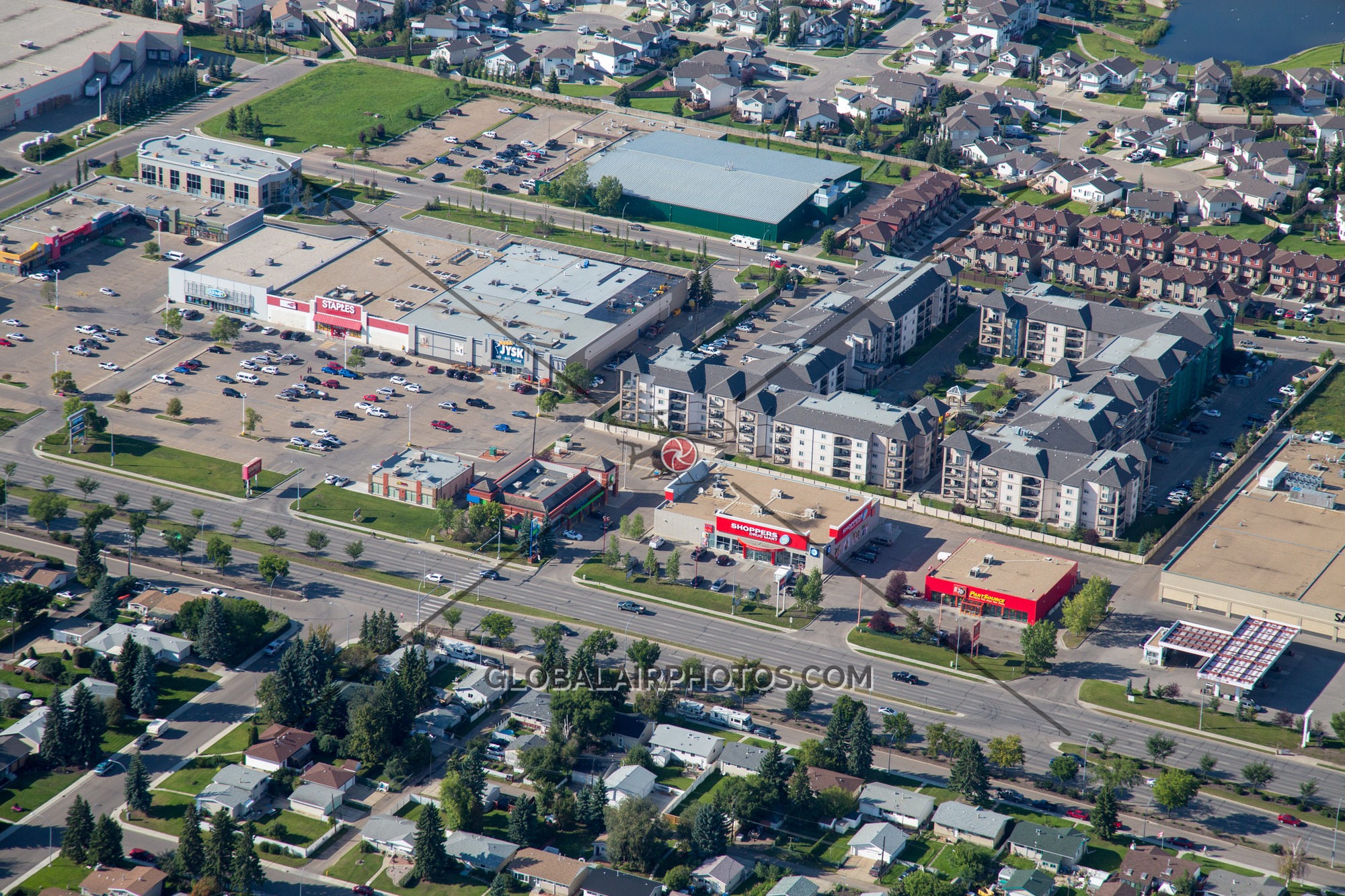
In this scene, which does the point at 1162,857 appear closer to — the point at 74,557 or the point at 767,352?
the point at 767,352

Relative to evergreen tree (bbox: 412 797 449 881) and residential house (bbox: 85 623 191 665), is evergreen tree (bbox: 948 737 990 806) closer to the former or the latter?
evergreen tree (bbox: 412 797 449 881)

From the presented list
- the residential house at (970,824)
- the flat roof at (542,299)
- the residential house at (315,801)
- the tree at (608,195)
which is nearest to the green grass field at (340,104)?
the tree at (608,195)

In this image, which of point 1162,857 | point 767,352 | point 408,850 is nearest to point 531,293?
point 767,352

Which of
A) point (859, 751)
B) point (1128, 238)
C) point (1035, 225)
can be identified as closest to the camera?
point (859, 751)

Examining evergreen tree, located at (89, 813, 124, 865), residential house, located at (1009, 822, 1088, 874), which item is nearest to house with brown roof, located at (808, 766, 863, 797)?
residential house, located at (1009, 822, 1088, 874)

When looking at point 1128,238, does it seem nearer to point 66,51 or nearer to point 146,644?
point 146,644

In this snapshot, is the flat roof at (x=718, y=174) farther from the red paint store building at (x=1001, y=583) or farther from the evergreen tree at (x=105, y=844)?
the evergreen tree at (x=105, y=844)

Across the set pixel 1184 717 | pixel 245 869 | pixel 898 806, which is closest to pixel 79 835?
pixel 245 869
